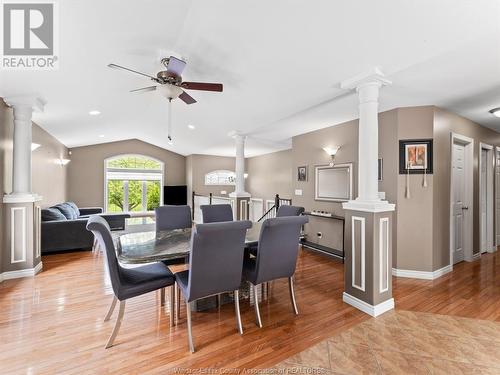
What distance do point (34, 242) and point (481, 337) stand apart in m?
5.40

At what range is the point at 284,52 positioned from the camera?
2469 millimetres

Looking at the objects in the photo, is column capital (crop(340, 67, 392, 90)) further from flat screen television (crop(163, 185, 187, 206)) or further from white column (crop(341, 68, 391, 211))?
flat screen television (crop(163, 185, 187, 206))

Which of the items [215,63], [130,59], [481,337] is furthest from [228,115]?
[481,337]

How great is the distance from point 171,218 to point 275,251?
5.71 ft

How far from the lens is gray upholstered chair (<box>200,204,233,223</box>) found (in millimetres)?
3674

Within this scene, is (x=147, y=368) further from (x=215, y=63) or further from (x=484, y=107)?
(x=484, y=107)

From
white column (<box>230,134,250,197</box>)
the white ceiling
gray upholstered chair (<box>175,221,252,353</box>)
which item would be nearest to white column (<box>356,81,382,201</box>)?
the white ceiling

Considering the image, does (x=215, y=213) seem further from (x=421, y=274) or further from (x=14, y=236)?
(x=421, y=274)

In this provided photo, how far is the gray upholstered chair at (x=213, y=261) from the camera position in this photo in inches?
76.4

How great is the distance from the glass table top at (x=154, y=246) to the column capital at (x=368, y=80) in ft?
6.55

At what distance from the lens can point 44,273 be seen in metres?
3.67

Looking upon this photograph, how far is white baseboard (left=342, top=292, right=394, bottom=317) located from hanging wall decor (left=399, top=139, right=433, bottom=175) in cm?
187

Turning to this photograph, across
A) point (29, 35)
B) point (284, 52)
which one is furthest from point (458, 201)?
point (29, 35)

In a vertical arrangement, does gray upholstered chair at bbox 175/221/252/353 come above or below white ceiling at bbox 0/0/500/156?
below
